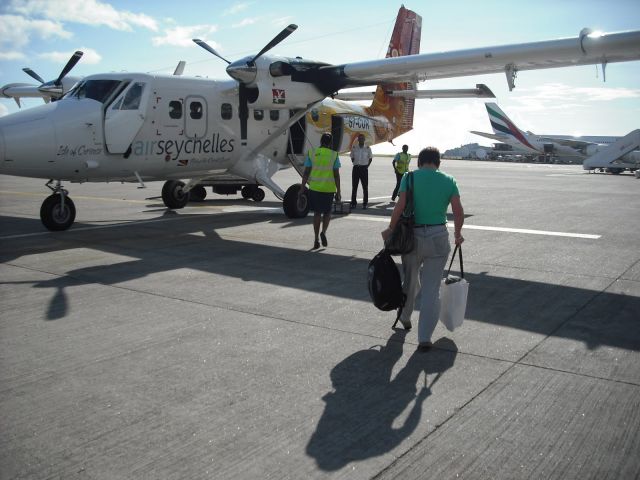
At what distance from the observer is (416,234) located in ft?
17.1

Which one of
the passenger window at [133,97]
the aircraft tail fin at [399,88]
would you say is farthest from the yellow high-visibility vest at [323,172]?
the aircraft tail fin at [399,88]

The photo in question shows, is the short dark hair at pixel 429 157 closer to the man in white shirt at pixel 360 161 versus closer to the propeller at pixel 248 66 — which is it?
the propeller at pixel 248 66

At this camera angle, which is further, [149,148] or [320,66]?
[320,66]

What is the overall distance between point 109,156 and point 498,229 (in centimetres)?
779

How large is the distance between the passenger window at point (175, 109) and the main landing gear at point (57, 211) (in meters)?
2.63

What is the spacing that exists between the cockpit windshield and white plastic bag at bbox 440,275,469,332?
8.44 meters

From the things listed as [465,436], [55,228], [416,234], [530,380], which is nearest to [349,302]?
[416,234]

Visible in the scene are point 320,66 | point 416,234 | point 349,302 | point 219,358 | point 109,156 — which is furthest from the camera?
point 320,66

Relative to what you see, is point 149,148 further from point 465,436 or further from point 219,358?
point 465,436

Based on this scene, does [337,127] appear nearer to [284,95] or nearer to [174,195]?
[284,95]

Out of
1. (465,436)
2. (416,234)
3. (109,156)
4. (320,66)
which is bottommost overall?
(465,436)

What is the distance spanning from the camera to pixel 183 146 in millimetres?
12328

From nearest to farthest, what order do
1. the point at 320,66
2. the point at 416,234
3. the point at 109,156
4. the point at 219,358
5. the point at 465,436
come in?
1. the point at 465,436
2. the point at 219,358
3. the point at 416,234
4. the point at 109,156
5. the point at 320,66

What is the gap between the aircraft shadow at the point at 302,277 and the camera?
581 cm
